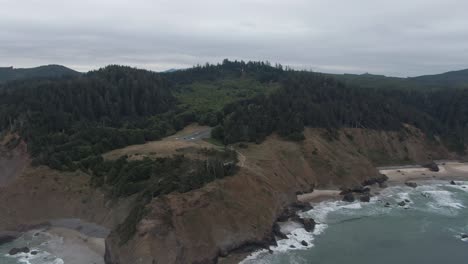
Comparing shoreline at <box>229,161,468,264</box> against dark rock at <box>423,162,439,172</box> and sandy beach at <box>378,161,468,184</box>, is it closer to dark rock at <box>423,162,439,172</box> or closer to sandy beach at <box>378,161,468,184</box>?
sandy beach at <box>378,161,468,184</box>

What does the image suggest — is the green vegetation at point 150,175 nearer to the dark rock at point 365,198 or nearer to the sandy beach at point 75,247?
the sandy beach at point 75,247

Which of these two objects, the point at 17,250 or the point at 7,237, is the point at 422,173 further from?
the point at 7,237

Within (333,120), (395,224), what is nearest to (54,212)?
(395,224)

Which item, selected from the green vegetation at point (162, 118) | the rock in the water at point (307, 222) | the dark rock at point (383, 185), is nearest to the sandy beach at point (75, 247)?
the green vegetation at point (162, 118)

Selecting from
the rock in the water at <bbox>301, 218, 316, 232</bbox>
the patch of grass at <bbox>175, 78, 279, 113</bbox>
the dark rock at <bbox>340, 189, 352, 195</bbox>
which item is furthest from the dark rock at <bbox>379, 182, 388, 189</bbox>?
the patch of grass at <bbox>175, 78, 279, 113</bbox>

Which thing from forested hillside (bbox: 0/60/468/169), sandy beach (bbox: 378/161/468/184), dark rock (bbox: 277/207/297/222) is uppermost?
forested hillside (bbox: 0/60/468/169)

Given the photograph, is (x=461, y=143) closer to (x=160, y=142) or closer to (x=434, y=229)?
(x=434, y=229)

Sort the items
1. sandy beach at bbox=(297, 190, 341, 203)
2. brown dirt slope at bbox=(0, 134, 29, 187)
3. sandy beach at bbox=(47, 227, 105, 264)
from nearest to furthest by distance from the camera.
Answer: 1. sandy beach at bbox=(47, 227, 105, 264)
2. brown dirt slope at bbox=(0, 134, 29, 187)
3. sandy beach at bbox=(297, 190, 341, 203)

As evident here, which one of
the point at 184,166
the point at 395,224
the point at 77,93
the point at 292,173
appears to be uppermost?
the point at 77,93
